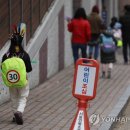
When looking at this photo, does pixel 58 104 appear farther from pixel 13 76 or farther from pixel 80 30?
pixel 80 30

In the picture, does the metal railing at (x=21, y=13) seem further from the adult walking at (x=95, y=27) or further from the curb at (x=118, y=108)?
the curb at (x=118, y=108)

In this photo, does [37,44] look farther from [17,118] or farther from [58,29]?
[17,118]

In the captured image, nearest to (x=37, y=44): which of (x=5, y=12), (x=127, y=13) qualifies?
(x=5, y=12)

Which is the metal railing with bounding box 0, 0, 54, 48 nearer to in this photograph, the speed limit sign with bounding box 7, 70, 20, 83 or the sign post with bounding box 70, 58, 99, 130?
the speed limit sign with bounding box 7, 70, 20, 83

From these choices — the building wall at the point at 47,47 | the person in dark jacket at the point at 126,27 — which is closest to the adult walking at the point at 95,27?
the building wall at the point at 47,47

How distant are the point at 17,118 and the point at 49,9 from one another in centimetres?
618

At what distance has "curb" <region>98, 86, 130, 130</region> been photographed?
364 inches

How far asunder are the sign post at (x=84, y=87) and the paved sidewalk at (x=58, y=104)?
921mm

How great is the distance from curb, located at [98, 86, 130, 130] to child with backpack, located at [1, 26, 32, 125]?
4.55 feet

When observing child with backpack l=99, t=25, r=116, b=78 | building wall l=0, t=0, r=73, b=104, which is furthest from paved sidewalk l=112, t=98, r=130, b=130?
child with backpack l=99, t=25, r=116, b=78

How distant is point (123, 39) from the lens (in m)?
19.5

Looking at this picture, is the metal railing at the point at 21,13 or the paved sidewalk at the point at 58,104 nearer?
the paved sidewalk at the point at 58,104

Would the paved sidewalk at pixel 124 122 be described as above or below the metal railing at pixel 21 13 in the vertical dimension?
below

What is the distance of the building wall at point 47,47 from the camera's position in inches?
523
